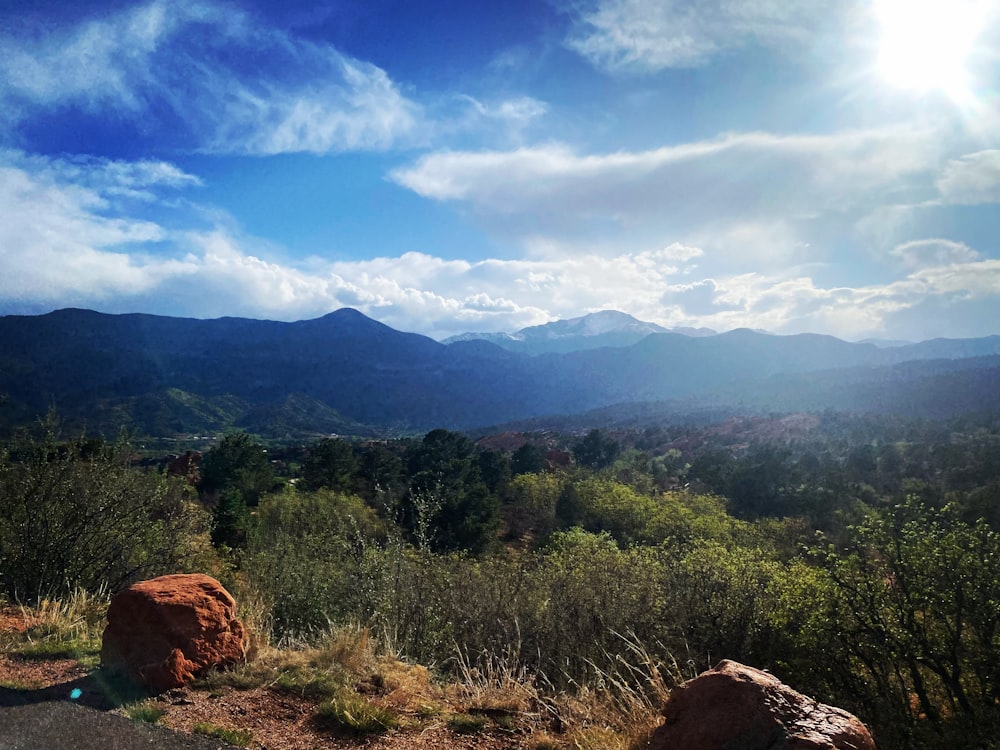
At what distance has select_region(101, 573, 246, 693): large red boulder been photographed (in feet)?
19.3

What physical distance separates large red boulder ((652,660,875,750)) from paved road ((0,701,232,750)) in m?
3.79

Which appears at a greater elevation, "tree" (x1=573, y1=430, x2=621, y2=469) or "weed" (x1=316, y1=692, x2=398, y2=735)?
"weed" (x1=316, y1=692, x2=398, y2=735)

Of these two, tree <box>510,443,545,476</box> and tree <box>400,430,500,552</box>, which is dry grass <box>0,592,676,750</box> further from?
tree <box>510,443,545,476</box>

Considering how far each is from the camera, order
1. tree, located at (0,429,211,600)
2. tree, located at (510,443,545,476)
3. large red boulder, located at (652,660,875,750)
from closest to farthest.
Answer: large red boulder, located at (652,660,875,750) < tree, located at (0,429,211,600) < tree, located at (510,443,545,476)

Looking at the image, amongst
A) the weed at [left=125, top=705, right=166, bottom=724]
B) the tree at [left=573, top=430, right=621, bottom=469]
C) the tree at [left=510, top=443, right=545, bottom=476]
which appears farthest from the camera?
the tree at [left=573, top=430, right=621, bottom=469]

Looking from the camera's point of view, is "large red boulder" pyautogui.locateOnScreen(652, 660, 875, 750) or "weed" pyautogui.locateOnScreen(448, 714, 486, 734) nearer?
"large red boulder" pyautogui.locateOnScreen(652, 660, 875, 750)

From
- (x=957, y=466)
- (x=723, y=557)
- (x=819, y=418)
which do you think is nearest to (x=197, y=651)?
(x=723, y=557)

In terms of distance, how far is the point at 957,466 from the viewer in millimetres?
51406

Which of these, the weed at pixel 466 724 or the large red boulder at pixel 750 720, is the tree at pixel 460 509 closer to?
the weed at pixel 466 724

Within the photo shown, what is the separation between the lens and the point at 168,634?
6105 mm

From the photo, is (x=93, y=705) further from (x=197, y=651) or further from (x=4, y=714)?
(x=197, y=651)

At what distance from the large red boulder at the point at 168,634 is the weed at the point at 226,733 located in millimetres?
1089

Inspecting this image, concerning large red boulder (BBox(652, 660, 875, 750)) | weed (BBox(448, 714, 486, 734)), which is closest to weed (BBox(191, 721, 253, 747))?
weed (BBox(448, 714, 486, 734))

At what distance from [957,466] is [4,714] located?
65.9 meters
